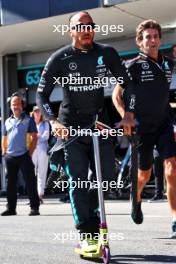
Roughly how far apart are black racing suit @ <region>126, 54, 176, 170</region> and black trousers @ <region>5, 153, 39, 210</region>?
397 centimetres

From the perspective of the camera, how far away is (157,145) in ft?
22.1

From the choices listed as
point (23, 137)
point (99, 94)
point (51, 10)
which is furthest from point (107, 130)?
point (51, 10)

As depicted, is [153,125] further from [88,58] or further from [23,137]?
[23,137]

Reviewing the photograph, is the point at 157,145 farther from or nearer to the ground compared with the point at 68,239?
farther from the ground

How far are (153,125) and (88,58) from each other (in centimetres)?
140

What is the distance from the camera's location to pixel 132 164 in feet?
19.0

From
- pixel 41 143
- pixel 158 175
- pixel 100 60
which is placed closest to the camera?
pixel 100 60

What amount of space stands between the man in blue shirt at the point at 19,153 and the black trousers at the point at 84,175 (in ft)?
16.0

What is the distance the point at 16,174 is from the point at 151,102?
14.1 feet

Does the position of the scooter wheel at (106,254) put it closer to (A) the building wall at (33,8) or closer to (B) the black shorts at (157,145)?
(B) the black shorts at (157,145)

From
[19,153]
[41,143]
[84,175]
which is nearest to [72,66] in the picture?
[84,175]

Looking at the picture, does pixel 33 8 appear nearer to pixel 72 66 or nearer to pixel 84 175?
pixel 72 66

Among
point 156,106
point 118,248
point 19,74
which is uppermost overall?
point 19,74

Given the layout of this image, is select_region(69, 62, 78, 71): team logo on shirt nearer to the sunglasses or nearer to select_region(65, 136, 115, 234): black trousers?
the sunglasses
